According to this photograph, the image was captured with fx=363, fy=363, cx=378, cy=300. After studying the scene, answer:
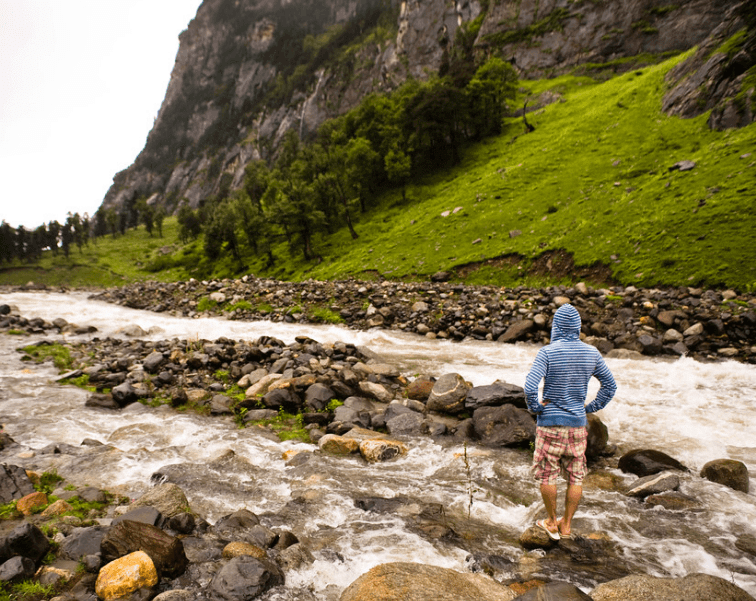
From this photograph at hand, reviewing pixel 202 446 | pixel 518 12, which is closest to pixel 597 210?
pixel 202 446

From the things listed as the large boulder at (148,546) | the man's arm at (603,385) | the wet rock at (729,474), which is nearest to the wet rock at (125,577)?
the large boulder at (148,546)

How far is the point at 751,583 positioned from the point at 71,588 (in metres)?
8.62

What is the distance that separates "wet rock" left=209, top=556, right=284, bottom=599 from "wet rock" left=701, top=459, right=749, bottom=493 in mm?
8311

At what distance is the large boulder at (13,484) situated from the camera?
6.23 m

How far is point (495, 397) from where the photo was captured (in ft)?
35.7

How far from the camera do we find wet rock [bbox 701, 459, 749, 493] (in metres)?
6.95

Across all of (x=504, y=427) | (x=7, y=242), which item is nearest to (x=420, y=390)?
(x=504, y=427)

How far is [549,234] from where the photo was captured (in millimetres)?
31578

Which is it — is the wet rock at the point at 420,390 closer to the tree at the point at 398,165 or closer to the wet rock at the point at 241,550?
the wet rock at the point at 241,550

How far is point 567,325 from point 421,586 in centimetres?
442

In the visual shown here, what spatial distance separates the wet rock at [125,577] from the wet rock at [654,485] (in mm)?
8040

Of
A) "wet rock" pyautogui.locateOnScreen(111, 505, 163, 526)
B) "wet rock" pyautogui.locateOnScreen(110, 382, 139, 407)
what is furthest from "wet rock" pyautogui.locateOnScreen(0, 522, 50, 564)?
"wet rock" pyautogui.locateOnScreen(110, 382, 139, 407)

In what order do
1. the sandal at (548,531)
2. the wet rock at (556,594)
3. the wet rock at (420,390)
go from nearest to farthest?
1. the wet rock at (556,594)
2. the sandal at (548,531)
3. the wet rock at (420,390)

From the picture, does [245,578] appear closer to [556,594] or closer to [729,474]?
[556,594]
